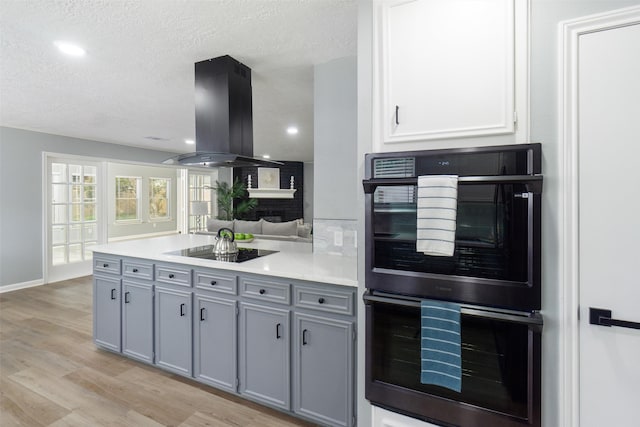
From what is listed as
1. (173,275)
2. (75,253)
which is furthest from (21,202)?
(173,275)

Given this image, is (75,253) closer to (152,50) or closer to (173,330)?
(173,330)

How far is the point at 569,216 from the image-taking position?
117 centimetres

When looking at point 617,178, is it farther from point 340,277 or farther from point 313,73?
point 313,73

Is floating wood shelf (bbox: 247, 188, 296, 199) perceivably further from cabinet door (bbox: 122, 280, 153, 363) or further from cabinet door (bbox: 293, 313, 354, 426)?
cabinet door (bbox: 293, 313, 354, 426)

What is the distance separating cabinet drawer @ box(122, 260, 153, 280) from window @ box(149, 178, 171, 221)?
642 cm

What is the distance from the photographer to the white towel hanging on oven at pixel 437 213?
1219 mm

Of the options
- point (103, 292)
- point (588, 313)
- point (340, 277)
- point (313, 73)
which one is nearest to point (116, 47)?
point (313, 73)

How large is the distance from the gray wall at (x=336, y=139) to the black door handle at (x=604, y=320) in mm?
1487

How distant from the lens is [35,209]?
4801mm

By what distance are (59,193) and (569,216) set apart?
6617 millimetres

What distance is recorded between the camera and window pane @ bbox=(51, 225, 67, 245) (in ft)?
16.7

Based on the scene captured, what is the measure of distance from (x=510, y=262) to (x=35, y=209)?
6.28 metres

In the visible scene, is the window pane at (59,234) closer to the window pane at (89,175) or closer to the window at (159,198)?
the window pane at (89,175)

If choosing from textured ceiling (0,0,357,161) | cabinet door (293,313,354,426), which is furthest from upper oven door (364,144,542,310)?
textured ceiling (0,0,357,161)
